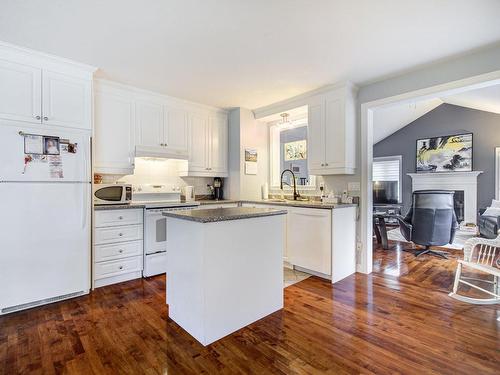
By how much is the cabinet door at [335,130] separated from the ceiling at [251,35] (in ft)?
1.06

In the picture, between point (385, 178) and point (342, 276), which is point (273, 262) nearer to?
point (342, 276)

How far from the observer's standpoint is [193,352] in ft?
5.90

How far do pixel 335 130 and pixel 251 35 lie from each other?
5.43ft

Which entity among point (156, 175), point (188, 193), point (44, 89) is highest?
point (44, 89)

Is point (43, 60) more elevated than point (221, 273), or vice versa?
point (43, 60)

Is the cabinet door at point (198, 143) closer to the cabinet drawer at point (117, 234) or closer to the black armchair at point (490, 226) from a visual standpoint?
the cabinet drawer at point (117, 234)

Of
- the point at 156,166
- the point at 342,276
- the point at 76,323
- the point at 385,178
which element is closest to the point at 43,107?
the point at 156,166

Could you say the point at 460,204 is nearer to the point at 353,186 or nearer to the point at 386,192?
the point at 386,192

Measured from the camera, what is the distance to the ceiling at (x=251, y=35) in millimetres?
1932

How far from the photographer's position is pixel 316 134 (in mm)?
3607

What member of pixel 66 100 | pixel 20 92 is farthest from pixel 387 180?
pixel 20 92

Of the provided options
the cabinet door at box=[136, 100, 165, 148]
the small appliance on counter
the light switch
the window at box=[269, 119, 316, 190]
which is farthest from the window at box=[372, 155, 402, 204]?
the cabinet door at box=[136, 100, 165, 148]

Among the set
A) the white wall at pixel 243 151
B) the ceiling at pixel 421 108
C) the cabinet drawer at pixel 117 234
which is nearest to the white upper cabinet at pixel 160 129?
the white wall at pixel 243 151

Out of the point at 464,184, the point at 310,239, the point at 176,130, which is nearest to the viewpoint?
the point at 310,239
